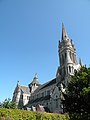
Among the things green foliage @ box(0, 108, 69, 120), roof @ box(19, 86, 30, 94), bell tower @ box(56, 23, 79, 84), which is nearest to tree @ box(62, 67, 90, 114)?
green foliage @ box(0, 108, 69, 120)

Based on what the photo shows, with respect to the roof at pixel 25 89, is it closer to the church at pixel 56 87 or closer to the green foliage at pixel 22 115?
the church at pixel 56 87

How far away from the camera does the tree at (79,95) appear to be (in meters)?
28.5

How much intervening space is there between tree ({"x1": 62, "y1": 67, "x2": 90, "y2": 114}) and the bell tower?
3631 cm

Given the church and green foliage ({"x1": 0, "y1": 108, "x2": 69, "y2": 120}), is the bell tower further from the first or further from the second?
green foliage ({"x1": 0, "y1": 108, "x2": 69, "y2": 120})

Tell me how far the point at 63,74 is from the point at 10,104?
2391 cm

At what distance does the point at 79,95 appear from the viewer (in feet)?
99.1

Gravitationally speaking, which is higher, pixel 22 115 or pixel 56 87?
pixel 56 87

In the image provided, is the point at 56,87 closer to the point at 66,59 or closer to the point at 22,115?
the point at 66,59

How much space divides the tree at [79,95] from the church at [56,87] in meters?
27.7

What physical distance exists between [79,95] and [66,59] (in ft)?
145

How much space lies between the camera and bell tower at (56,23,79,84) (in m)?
71.1

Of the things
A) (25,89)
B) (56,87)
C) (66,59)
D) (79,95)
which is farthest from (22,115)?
(25,89)

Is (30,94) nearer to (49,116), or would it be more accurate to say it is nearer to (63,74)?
(63,74)

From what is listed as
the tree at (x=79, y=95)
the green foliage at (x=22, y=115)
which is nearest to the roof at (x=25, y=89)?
the green foliage at (x=22, y=115)
